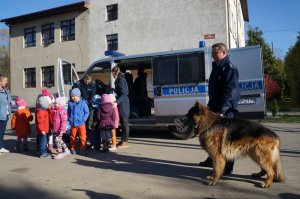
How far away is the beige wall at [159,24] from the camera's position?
66.7 feet

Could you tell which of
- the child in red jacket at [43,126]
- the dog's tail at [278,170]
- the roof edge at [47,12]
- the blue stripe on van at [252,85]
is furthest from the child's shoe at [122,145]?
the roof edge at [47,12]

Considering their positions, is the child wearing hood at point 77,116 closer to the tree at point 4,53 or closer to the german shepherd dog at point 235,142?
the german shepherd dog at point 235,142

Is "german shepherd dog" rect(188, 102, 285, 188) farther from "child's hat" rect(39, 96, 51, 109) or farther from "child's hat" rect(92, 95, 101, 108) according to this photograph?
"child's hat" rect(39, 96, 51, 109)

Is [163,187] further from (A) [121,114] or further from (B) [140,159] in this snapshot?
(A) [121,114]

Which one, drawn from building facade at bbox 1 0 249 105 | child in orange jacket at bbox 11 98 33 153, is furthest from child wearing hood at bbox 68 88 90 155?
building facade at bbox 1 0 249 105

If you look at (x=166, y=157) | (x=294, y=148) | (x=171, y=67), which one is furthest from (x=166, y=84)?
(x=294, y=148)

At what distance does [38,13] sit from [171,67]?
2189cm

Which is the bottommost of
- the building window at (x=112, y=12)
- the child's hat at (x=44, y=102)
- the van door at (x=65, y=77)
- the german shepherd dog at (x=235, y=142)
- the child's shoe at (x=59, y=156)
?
the child's shoe at (x=59, y=156)

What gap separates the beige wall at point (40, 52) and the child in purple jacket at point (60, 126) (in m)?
18.1

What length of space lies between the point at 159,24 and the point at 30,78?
44.2 feet

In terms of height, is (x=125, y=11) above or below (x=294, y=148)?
above

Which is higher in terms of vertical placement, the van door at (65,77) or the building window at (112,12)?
the building window at (112,12)

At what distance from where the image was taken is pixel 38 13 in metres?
27.6

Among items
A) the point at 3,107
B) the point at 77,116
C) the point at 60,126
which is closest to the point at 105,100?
the point at 77,116
